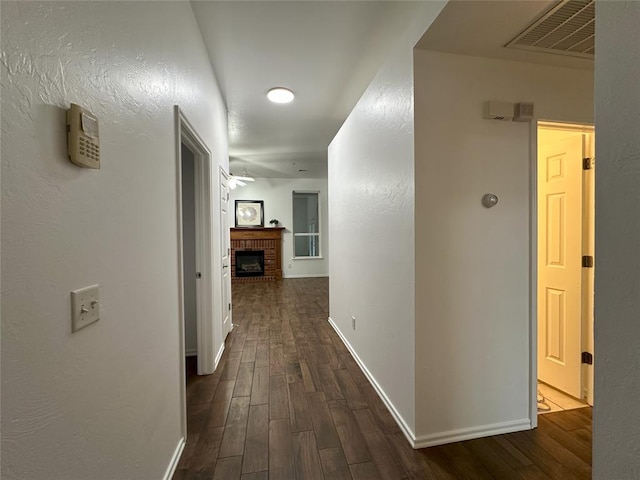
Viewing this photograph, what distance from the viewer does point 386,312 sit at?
2012 mm

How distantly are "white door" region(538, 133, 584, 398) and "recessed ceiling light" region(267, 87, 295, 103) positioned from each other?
7.70 feet

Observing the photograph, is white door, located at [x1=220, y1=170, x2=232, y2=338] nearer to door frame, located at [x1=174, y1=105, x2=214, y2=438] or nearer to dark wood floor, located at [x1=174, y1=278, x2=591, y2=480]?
door frame, located at [x1=174, y1=105, x2=214, y2=438]

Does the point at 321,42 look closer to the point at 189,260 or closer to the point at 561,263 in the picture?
the point at 189,260

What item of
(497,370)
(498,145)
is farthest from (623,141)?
(497,370)

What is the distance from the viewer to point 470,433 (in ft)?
5.50

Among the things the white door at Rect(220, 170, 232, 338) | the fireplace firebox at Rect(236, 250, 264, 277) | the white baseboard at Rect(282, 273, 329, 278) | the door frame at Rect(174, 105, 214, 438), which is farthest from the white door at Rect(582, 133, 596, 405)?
the fireplace firebox at Rect(236, 250, 264, 277)

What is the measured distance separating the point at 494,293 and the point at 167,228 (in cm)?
193

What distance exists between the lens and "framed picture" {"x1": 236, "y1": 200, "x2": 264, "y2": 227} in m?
7.48

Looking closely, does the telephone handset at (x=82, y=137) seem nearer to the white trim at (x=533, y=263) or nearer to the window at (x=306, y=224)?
the white trim at (x=533, y=263)

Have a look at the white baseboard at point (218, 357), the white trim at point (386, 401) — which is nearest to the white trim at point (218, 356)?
the white baseboard at point (218, 357)

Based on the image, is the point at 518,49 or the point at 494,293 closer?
the point at 518,49

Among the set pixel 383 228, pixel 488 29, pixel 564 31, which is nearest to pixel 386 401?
pixel 383 228

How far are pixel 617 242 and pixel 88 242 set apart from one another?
1.36 metres

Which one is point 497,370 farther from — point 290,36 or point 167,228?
point 290,36
